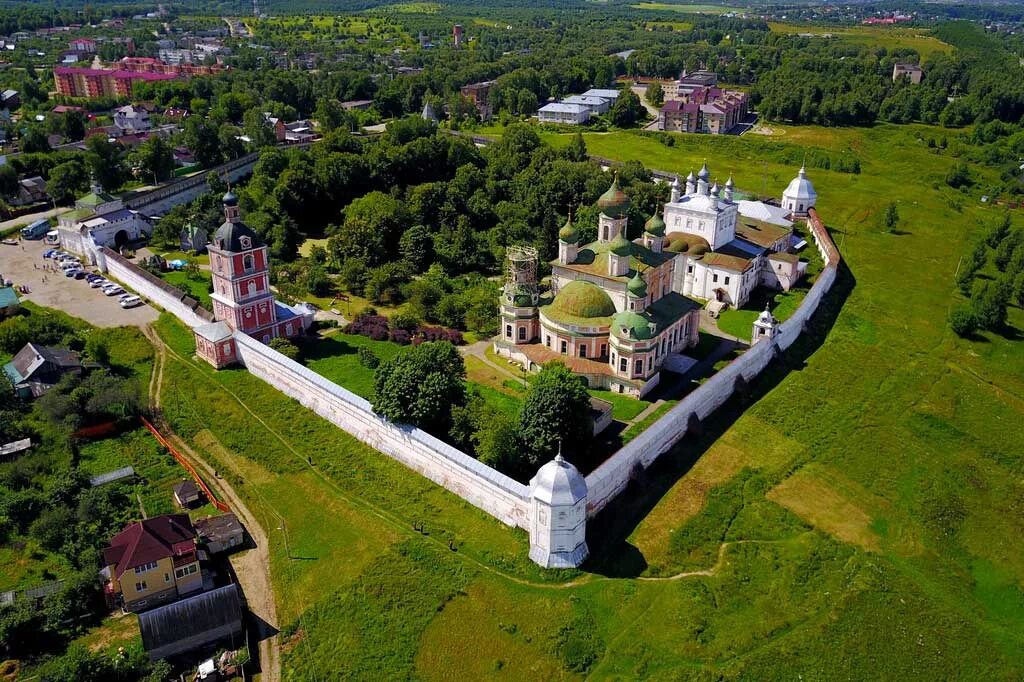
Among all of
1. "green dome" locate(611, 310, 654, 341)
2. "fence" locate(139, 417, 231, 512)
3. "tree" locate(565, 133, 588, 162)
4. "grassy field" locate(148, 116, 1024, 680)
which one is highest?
"tree" locate(565, 133, 588, 162)

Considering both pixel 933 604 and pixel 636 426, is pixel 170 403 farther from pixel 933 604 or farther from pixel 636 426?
pixel 933 604

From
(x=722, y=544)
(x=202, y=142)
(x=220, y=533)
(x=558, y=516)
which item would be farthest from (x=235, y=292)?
(x=202, y=142)

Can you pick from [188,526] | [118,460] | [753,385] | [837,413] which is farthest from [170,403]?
[837,413]

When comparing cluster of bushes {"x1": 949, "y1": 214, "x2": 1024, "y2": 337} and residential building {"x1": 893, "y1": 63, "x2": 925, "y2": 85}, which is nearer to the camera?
cluster of bushes {"x1": 949, "y1": 214, "x2": 1024, "y2": 337}

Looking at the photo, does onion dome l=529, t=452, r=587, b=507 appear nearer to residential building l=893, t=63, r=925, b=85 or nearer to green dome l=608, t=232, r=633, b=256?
green dome l=608, t=232, r=633, b=256

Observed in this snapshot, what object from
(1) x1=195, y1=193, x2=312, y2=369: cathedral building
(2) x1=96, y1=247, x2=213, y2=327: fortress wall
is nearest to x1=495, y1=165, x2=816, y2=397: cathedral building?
(1) x1=195, y1=193, x2=312, y2=369: cathedral building

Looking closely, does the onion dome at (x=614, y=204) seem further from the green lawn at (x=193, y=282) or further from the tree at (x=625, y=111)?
the tree at (x=625, y=111)

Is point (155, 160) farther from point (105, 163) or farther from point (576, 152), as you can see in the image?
point (576, 152)

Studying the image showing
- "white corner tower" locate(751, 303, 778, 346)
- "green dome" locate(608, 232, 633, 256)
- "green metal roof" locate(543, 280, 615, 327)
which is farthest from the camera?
"white corner tower" locate(751, 303, 778, 346)
